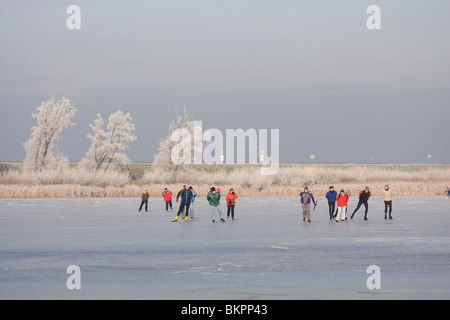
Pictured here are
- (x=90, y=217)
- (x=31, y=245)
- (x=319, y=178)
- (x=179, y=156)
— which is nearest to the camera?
(x=31, y=245)

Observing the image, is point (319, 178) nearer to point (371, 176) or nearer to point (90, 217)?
point (371, 176)

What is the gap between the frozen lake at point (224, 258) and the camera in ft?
37.8

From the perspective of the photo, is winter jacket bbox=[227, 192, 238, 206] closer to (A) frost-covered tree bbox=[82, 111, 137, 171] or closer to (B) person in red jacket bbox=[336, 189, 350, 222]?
(B) person in red jacket bbox=[336, 189, 350, 222]

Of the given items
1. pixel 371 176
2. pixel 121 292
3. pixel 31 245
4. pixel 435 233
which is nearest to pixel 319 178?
pixel 371 176

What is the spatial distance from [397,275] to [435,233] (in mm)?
10194

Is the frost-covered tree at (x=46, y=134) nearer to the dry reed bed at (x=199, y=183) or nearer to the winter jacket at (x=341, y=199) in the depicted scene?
the dry reed bed at (x=199, y=183)

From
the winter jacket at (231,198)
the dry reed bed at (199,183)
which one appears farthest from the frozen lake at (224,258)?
the dry reed bed at (199,183)

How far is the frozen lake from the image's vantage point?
11.5m

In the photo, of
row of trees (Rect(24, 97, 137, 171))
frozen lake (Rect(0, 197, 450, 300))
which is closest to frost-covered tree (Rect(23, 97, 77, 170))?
row of trees (Rect(24, 97, 137, 171))

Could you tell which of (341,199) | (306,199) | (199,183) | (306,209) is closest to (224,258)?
(306,199)

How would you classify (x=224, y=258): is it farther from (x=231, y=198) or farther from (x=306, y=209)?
(x=231, y=198)
